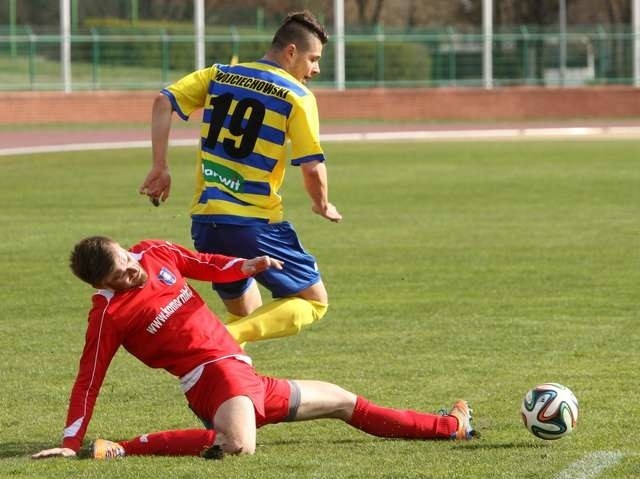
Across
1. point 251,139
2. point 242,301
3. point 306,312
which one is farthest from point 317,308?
point 251,139

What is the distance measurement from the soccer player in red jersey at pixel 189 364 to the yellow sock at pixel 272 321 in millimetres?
280

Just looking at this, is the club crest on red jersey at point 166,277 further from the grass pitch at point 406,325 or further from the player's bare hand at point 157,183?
the grass pitch at point 406,325

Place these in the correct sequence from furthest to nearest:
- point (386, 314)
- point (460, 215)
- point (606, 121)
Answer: point (606, 121), point (460, 215), point (386, 314)

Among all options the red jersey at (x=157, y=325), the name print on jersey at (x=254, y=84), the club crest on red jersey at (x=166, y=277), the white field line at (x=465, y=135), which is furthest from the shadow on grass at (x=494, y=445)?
the white field line at (x=465, y=135)

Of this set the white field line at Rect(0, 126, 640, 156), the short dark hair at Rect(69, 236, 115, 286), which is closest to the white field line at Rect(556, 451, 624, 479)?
the short dark hair at Rect(69, 236, 115, 286)

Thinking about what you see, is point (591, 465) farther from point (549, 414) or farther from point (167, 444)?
point (167, 444)

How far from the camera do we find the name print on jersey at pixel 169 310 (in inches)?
253

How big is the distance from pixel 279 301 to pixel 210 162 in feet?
2.52

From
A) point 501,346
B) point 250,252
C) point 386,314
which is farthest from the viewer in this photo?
point 386,314

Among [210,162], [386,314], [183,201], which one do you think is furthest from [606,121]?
[210,162]

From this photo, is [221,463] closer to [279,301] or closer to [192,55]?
[279,301]

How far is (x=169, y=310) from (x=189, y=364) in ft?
0.86

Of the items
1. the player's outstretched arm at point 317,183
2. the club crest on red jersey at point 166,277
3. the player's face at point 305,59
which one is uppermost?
the player's face at point 305,59

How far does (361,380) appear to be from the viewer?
27.4ft
